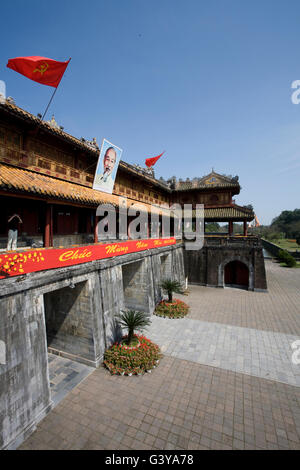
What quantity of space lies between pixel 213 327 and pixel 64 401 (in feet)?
28.0

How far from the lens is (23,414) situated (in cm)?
566

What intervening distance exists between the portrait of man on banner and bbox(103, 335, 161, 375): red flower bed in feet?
27.8

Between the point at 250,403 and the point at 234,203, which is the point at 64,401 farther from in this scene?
the point at 234,203

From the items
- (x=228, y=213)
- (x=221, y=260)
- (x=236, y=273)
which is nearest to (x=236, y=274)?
(x=236, y=273)

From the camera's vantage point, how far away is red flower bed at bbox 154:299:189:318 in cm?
1366

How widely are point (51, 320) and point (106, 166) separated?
854cm

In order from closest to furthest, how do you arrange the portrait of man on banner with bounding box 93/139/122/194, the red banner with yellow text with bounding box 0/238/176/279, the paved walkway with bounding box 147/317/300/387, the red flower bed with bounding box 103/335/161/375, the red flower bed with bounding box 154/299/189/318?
the red banner with yellow text with bounding box 0/238/176/279 → the red flower bed with bounding box 103/335/161/375 → the paved walkway with bounding box 147/317/300/387 → the portrait of man on banner with bounding box 93/139/122/194 → the red flower bed with bounding box 154/299/189/318

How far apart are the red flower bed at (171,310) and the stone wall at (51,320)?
26.3 inches

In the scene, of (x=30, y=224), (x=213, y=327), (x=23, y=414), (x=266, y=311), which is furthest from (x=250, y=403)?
(x=30, y=224)

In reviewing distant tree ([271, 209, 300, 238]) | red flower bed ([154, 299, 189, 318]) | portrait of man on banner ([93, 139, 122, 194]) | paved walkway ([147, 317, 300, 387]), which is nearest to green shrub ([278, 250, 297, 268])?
paved walkway ([147, 317, 300, 387])

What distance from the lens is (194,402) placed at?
6.87m

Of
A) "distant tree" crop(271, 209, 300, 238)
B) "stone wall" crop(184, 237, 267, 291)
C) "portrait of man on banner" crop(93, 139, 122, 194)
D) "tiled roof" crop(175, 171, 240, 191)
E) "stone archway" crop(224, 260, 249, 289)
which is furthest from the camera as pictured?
"distant tree" crop(271, 209, 300, 238)

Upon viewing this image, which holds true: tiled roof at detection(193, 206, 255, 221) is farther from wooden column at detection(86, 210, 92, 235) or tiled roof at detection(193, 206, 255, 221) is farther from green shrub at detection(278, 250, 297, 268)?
green shrub at detection(278, 250, 297, 268)

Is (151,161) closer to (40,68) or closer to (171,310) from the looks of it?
(40,68)
